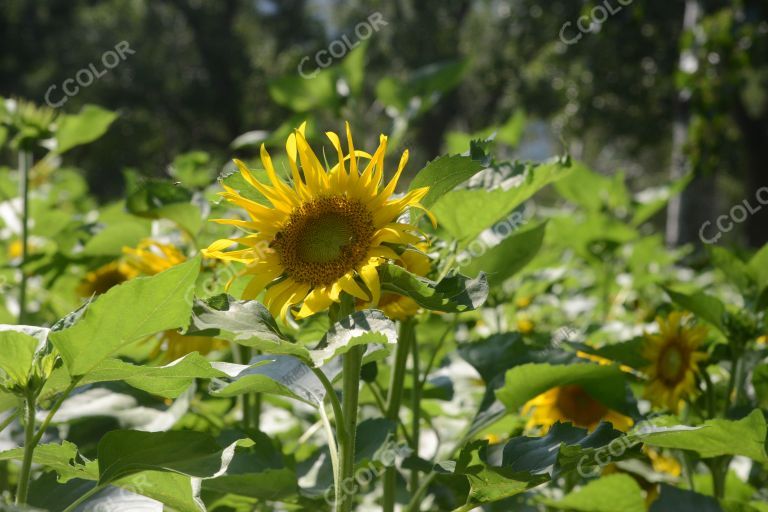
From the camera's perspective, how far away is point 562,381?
1004 millimetres

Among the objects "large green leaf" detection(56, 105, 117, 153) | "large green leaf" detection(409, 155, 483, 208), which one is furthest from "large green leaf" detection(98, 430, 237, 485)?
"large green leaf" detection(56, 105, 117, 153)

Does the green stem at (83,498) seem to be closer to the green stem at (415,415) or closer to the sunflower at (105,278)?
the green stem at (415,415)

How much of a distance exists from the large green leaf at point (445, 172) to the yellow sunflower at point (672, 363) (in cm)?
51

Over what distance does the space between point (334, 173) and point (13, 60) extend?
21.0 m

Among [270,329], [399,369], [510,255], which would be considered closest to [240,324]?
[270,329]

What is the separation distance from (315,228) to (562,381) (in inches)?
14.7

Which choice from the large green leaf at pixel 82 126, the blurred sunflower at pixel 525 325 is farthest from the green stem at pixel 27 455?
the blurred sunflower at pixel 525 325

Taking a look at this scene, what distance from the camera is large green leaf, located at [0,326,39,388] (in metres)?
0.67

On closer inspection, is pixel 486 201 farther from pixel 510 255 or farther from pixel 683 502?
pixel 683 502

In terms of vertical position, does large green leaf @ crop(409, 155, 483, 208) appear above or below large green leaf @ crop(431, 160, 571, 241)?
above

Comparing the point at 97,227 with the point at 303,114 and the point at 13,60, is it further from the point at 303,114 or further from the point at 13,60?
the point at 13,60

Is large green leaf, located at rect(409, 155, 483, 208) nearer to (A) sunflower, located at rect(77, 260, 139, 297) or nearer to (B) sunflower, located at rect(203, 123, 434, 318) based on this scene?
(B) sunflower, located at rect(203, 123, 434, 318)

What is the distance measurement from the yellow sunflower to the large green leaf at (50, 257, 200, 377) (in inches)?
30.0

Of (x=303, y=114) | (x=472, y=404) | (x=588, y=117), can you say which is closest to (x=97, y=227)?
(x=303, y=114)
